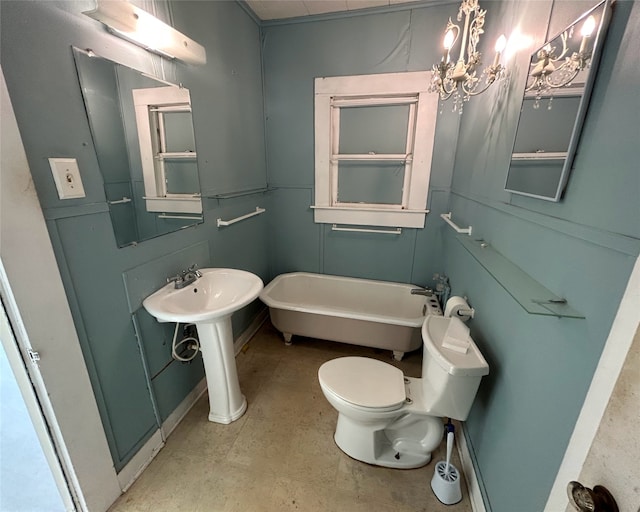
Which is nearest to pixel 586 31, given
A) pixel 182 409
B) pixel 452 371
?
pixel 452 371

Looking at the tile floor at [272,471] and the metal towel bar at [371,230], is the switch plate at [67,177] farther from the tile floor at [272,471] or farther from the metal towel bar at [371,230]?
the metal towel bar at [371,230]

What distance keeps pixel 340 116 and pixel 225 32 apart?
3.37 ft

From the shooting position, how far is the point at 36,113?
2.84ft

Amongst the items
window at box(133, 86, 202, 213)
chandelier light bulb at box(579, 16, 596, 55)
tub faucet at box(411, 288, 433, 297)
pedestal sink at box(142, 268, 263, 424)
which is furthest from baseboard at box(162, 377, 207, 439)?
chandelier light bulb at box(579, 16, 596, 55)

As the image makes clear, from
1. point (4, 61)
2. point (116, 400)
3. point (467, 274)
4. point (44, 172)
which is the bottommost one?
point (116, 400)

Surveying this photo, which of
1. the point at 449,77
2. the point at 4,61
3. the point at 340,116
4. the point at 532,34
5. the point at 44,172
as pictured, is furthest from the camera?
the point at 340,116

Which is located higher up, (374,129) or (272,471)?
(374,129)

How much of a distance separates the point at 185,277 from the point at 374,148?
185 centimetres

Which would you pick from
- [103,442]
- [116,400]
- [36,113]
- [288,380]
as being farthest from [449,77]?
[103,442]

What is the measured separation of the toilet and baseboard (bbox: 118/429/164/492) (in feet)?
3.11

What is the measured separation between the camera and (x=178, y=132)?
1.53 m

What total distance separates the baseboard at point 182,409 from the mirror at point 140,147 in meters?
1.05

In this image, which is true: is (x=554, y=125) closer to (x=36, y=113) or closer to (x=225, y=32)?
(x=36, y=113)

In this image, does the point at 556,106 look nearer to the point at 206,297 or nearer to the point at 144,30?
the point at 144,30
